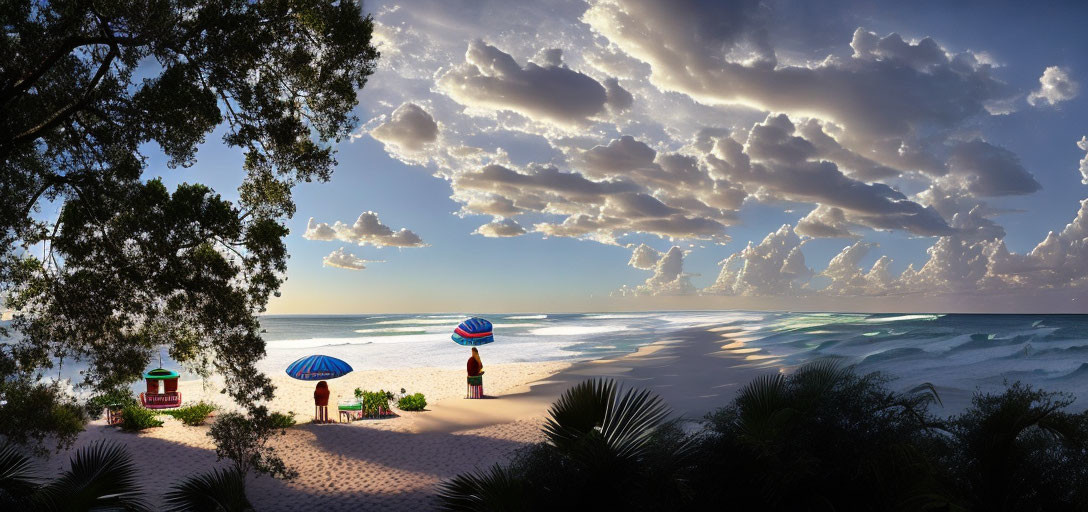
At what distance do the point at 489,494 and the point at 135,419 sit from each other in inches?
646

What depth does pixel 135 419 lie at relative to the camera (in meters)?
17.3

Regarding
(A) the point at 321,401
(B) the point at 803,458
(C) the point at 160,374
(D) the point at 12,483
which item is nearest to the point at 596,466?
(B) the point at 803,458

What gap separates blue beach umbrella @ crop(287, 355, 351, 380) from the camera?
734 inches

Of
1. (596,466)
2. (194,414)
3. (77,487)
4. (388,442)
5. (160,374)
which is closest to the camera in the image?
(596,466)

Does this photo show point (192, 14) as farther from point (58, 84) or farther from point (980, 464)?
point (980, 464)

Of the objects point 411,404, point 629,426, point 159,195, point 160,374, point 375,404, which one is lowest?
point 411,404

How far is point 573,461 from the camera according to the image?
5641 millimetres

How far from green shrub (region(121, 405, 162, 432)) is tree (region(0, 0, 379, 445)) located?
22.8ft

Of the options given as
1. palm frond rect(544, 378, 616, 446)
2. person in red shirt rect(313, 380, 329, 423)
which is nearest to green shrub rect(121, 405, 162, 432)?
person in red shirt rect(313, 380, 329, 423)

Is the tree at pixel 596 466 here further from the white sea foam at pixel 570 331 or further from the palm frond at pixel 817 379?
the white sea foam at pixel 570 331

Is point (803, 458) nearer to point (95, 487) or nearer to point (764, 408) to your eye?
point (764, 408)

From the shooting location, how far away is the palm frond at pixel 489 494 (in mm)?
5598

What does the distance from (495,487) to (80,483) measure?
5539mm

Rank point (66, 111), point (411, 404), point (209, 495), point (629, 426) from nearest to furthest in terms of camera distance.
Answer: point (629, 426) → point (209, 495) → point (66, 111) → point (411, 404)
